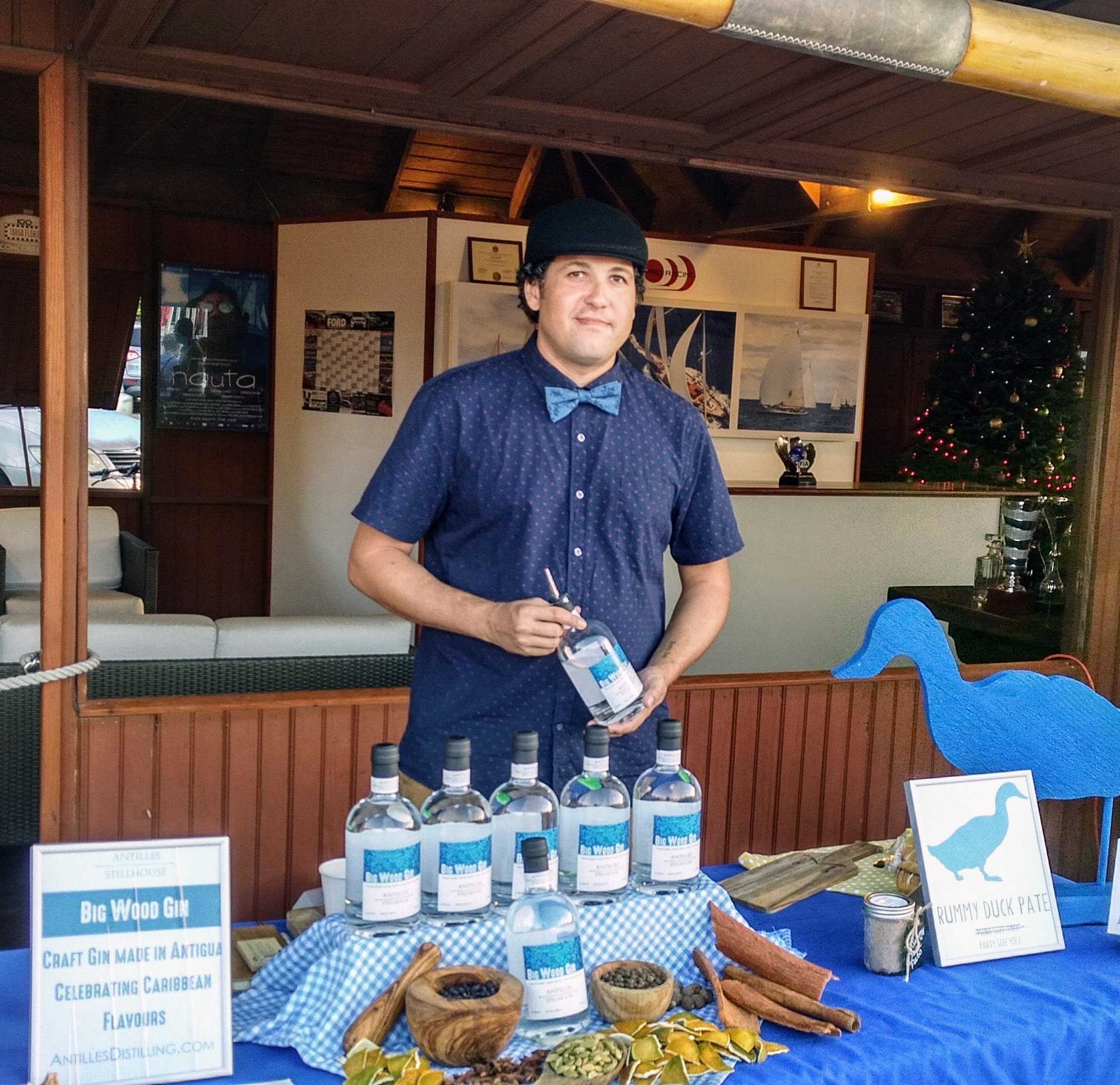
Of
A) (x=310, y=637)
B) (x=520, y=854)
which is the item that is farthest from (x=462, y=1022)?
(x=310, y=637)

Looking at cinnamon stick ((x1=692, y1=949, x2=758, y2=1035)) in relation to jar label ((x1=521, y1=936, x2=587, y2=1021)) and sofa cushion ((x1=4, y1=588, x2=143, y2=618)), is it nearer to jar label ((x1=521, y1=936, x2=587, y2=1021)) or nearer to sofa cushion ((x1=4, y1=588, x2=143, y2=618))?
jar label ((x1=521, y1=936, x2=587, y2=1021))

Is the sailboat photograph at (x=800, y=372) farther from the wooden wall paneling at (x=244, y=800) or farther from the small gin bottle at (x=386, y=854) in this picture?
the small gin bottle at (x=386, y=854)

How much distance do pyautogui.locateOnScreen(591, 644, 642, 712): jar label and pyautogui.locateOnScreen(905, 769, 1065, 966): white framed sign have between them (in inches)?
18.0

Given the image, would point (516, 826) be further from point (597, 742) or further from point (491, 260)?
point (491, 260)

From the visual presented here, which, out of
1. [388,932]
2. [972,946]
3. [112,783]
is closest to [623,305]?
[388,932]

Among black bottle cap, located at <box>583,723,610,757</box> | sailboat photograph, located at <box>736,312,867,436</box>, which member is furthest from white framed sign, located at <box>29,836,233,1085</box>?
sailboat photograph, located at <box>736,312,867,436</box>

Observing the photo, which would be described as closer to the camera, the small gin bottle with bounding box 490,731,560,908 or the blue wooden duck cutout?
the small gin bottle with bounding box 490,731,560,908

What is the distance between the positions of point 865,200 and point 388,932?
224 inches

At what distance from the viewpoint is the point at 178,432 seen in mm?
8719

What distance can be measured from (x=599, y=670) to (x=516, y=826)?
0.24 m

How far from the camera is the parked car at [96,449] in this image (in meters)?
8.56

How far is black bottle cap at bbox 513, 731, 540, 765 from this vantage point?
1576mm

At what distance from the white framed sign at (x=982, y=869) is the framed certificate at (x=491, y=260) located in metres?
5.11

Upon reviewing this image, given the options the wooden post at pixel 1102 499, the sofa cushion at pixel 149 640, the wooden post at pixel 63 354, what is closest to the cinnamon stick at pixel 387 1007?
the wooden post at pixel 63 354
